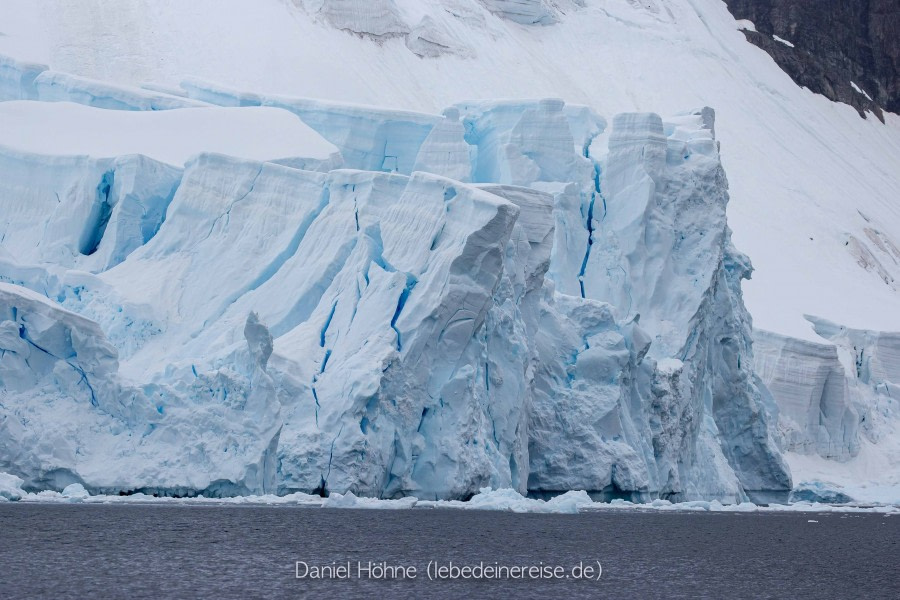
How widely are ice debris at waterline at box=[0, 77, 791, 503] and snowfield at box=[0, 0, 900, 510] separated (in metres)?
0.04

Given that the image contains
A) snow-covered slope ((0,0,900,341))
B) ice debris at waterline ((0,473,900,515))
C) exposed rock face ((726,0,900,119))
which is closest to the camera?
ice debris at waterline ((0,473,900,515))

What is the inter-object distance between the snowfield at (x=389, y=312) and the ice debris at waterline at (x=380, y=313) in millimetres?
40

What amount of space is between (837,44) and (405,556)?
56195mm

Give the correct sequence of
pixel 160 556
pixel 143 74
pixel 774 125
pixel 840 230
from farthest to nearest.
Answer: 1. pixel 774 125
2. pixel 840 230
3. pixel 143 74
4. pixel 160 556

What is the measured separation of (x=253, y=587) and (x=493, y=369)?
330 inches

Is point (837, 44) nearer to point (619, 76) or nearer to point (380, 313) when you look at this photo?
point (619, 76)

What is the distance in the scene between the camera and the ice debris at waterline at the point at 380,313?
1703 centimetres

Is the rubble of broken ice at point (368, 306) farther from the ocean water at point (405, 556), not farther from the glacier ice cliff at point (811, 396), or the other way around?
the glacier ice cliff at point (811, 396)

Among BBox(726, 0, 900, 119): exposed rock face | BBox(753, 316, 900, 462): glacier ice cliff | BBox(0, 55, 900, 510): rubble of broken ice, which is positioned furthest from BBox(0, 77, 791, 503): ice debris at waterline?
BBox(726, 0, 900, 119): exposed rock face

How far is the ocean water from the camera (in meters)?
11.6

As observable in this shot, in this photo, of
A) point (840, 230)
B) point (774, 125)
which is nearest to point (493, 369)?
point (840, 230)

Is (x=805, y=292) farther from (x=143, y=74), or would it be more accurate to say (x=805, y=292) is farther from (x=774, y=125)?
(x=143, y=74)

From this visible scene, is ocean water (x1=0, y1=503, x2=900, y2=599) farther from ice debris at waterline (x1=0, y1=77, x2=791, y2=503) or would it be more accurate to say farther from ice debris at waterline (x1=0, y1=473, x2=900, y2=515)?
ice debris at waterline (x1=0, y1=77, x2=791, y2=503)

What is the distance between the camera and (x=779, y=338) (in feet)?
102
